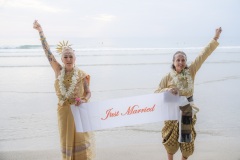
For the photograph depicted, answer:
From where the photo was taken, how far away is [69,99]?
366 centimetres

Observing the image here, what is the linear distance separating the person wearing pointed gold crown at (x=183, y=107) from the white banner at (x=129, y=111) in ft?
0.28

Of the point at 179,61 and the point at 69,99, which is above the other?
the point at 179,61

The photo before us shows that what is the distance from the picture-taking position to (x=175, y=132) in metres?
3.75

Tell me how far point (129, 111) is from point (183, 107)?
26.7 inches

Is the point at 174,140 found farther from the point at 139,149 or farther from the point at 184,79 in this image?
the point at 139,149

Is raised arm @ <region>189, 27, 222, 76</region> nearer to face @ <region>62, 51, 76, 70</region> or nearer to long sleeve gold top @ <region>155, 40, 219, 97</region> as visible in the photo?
long sleeve gold top @ <region>155, 40, 219, 97</region>

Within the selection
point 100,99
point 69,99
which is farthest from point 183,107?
point 100,99

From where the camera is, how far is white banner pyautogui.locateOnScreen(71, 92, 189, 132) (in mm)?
3713

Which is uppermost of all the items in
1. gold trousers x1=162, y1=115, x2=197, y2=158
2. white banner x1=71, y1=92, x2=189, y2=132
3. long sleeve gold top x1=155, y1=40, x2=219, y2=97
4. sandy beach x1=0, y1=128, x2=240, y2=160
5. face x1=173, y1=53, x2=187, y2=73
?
face x1=173, y1=53, x2=187, y2=73

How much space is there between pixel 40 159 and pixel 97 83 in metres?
6.93

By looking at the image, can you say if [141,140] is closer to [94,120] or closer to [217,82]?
[94,120]

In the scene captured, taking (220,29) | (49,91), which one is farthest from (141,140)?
(49,91)

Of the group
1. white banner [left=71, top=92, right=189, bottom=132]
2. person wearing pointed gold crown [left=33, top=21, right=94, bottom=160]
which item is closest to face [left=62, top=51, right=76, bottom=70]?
person wearing pointed gold crown [left=33, top=21, right=94, bottom=160]

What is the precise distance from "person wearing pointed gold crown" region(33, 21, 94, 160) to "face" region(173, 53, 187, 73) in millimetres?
1160
